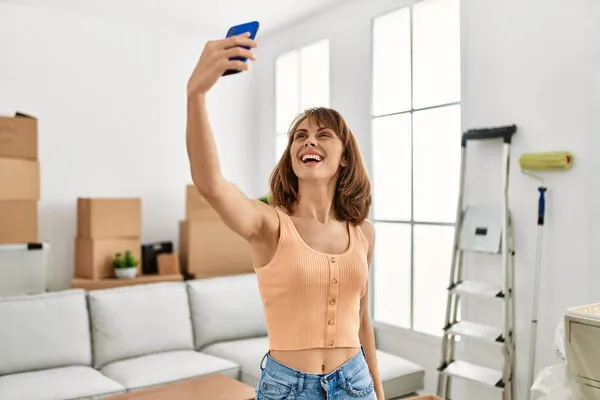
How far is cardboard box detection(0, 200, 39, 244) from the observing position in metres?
3.38

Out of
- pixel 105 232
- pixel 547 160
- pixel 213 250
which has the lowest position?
pixel 213 250

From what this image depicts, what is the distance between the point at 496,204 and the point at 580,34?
0.87m

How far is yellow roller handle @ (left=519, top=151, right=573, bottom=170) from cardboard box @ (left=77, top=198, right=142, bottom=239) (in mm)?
2466

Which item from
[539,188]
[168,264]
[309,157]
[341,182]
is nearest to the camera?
[309,157]

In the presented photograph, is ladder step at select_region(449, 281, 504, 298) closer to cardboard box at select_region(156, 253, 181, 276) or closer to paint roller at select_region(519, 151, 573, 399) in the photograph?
paint roller at select_region(519, 151, 573, 399)

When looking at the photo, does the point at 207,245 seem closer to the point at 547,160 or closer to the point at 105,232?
the point at 105,232

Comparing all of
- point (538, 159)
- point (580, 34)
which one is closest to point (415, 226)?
point (538, 159)

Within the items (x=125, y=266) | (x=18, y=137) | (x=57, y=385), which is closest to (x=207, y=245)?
(x=125, y=266)

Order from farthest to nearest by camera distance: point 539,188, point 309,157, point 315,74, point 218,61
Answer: point 315,74
point 539,188
point 309,157
point 218,61

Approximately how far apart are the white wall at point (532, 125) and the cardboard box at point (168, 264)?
5.78 feet

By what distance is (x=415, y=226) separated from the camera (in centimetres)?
344

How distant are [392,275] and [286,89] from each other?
1785 mm

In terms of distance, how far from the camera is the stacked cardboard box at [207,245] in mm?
4113

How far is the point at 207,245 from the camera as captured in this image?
414 centimetres
